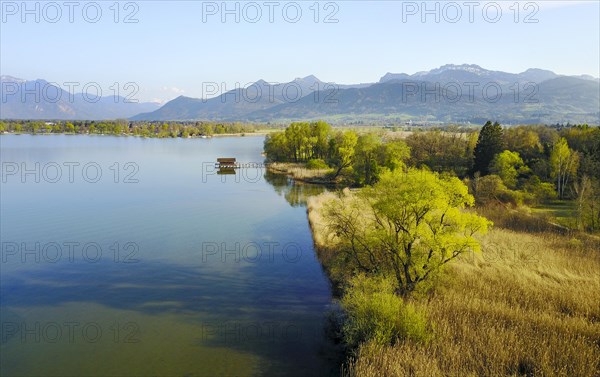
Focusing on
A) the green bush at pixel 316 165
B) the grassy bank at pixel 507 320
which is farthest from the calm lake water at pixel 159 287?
the green bush at pixel 316 165

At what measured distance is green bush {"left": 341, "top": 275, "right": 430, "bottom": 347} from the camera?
19.6 m

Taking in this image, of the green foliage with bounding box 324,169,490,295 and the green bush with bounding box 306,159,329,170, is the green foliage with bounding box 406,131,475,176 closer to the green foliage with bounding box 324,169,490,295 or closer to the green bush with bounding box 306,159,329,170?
the green bush with bounding box 306,159,329,170

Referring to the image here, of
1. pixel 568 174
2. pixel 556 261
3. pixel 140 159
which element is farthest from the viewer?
pixel 140 159

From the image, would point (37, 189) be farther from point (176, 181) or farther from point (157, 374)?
point (157, 374)

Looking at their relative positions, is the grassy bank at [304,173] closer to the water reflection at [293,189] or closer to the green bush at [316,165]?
the green bush at [316,165]

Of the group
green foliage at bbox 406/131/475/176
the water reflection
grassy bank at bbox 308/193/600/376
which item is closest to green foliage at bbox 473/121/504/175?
green foliage at bbox 406/131/475/176

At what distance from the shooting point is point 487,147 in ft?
219

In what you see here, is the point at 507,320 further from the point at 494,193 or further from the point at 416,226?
the point at 494,193

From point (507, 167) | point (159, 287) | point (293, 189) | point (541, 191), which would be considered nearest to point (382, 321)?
point (159, 287)

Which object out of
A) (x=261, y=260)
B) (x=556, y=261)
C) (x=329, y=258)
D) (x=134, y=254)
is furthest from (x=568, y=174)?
(x=134, y=254)

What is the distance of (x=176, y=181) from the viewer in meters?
75.9

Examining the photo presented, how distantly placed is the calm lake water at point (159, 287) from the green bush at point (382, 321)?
207cm

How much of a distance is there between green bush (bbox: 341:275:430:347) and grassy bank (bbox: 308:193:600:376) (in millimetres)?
488

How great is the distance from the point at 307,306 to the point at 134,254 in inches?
716
